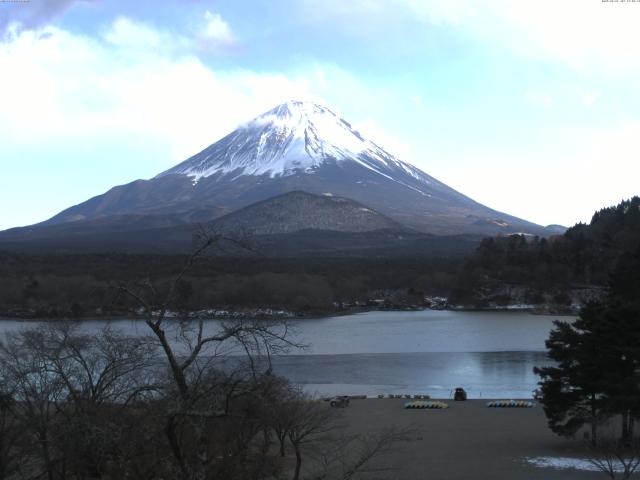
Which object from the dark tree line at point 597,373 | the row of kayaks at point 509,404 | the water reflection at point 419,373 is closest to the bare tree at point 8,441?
the dark tree line at point 597,373

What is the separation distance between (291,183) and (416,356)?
9425cm

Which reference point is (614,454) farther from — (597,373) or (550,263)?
(550,263)

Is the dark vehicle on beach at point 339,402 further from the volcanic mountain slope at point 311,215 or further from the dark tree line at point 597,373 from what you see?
the volcanic mountain slope at point 311,215

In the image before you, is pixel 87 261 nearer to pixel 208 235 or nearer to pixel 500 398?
pixel 500 398

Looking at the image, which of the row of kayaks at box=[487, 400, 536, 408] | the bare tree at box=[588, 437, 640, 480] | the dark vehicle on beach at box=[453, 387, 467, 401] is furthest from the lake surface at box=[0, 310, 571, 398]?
the bare tree at box=[588, 437, 640, 480]

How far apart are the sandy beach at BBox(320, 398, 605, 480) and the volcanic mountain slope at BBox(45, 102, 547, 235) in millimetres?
86835

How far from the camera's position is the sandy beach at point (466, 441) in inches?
454

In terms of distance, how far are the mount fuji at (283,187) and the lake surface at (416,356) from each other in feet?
193

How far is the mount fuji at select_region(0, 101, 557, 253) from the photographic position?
108688 mm

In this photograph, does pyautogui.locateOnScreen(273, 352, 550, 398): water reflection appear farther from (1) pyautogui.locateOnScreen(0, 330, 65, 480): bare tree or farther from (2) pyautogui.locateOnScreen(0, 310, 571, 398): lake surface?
(1) pyautogui.locateOnScreen(0, 330, 65, 480): bare tree

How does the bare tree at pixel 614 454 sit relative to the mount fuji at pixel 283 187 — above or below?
below

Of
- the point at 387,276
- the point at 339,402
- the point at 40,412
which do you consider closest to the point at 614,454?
the point at 40,412

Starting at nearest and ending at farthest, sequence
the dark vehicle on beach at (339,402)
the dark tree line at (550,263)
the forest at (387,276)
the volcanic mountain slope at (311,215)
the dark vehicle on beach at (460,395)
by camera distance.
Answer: the dark vehicle on beach at (339,402) < the dark vehicle on beach at (460,395) < the forest at (387,276) < the dark tree line at (550,263) < the volcanic mountain slope at (311,215)

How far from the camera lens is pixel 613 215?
209ft
